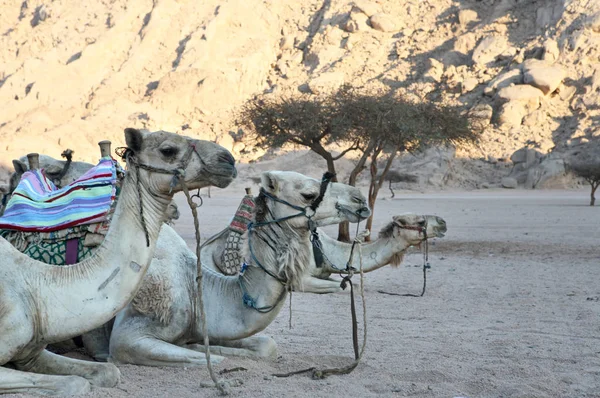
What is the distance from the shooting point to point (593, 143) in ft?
154

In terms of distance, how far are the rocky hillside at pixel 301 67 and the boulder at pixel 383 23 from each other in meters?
0.08

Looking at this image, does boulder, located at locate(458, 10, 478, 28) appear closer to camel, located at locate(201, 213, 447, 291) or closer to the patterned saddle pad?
camel, located at locate(201, 213, 447, 291)

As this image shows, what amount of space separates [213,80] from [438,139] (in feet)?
130

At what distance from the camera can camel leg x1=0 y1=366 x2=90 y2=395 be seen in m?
3.73

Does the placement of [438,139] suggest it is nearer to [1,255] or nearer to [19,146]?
[1,255]

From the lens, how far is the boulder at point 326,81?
181 feet

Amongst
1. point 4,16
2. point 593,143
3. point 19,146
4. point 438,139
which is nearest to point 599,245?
point 438,139

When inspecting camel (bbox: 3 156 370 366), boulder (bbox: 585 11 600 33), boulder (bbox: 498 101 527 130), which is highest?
boulder (bbox: 585 11 600 33)

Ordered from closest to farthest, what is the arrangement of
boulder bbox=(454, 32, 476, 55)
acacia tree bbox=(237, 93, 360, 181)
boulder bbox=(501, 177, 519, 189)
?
acacia tree bbox=(237, 93, 360, 181) < boulder bbox=(501, 177, 519, 189) < boulder bbox=(454, 32, 476, 55)

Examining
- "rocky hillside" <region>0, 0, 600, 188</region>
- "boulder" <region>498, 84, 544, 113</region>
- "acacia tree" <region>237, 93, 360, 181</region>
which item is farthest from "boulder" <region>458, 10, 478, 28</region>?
"acacia tree" <region>237, 93, 360, 181</region>

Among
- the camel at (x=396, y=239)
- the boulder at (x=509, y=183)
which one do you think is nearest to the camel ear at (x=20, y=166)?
the camel at (x=396, y=239)

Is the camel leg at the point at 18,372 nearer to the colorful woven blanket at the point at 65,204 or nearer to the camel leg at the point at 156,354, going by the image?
the camel leg at the point at 156,354

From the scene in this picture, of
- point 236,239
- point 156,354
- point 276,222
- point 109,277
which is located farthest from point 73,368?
point 236,239

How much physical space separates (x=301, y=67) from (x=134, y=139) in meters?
60.0
